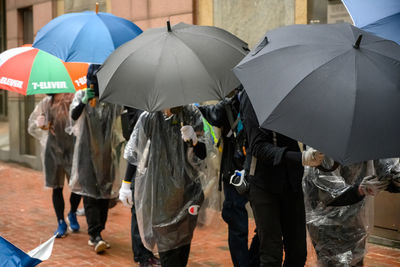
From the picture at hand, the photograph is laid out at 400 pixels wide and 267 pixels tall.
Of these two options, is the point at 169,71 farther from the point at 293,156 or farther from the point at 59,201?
the point at 59,201

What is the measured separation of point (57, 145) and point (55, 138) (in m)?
0.08

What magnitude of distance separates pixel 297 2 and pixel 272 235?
3.75 meters

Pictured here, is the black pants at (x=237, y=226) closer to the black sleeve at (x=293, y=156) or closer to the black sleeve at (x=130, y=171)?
the black sleeve at (x=130, y=171)

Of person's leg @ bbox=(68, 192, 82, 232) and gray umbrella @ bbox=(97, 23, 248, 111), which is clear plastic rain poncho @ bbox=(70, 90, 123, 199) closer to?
person's leg @ bbox=(68, 192, 82, 232)

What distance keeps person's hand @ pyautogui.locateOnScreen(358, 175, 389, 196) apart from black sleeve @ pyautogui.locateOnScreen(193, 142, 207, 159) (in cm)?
121

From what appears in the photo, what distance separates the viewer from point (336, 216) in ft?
12.6

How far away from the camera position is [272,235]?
3.78 meters

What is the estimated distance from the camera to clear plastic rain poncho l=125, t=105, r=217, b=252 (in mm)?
4277

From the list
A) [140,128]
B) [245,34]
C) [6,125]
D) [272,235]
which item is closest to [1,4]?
[6,125]

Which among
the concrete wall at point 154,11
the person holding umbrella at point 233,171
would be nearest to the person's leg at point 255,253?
the person holding umbrella at point 233,171

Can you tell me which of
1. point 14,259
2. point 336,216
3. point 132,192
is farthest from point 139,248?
point 14,259

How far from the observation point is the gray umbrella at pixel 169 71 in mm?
3711

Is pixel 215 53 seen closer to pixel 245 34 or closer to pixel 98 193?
pixel 98 193

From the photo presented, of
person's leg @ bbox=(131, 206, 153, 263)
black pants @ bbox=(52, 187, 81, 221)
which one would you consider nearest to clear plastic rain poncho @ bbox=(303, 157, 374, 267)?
person's leg @ bbox=(131, 206, 153, 263)
